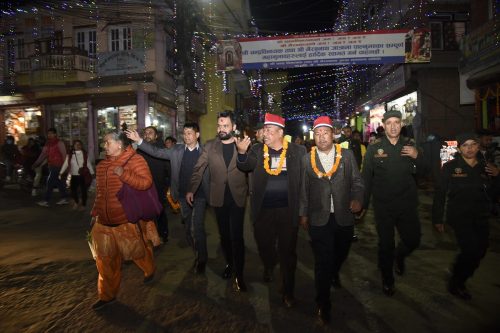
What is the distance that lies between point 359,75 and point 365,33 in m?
14.8

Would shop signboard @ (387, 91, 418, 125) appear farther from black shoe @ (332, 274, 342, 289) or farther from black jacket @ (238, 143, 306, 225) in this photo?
black jacket @ (238, 143, 306, 225)

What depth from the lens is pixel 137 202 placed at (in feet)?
13.9

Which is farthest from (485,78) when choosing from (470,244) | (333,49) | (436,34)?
(470,244)

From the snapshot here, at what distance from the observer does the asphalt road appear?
3.60 metres

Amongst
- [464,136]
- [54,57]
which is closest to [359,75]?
[54,57]

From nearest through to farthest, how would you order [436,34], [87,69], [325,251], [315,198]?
[325,251] → [315,198] → [436,34] → [87,69]

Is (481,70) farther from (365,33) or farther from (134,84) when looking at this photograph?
(134,84)

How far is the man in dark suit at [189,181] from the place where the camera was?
16.5 ft

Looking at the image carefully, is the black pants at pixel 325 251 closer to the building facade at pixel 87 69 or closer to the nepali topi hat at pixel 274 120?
the nepali topi hat at pixel 274 120

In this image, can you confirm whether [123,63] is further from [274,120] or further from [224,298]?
[224,298]

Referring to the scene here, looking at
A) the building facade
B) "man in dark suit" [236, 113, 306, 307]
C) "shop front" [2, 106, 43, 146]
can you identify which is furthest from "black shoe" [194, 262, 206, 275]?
"shop front" [2, 106, 43, 146]

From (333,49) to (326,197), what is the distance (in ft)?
41.6

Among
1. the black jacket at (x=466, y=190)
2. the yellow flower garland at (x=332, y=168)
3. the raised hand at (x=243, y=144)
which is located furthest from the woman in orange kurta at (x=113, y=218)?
the black jacket at (x=466, y=190)

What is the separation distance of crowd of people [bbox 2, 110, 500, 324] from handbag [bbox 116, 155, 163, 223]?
62 millimetres
